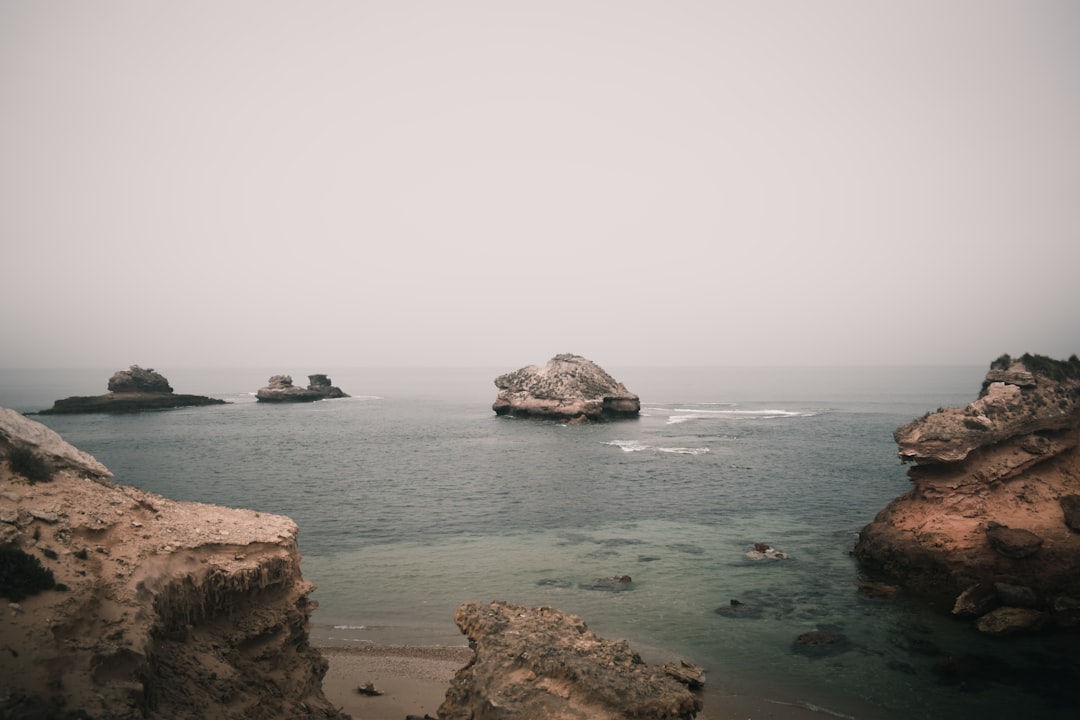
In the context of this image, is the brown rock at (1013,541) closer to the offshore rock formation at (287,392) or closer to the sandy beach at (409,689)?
the sandy beach at (409,689)

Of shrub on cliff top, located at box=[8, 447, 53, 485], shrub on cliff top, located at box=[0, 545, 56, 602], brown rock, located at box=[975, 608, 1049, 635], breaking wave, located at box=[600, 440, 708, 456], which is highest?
shrub on cliff top, located at box=[8, 447, 53, 485]

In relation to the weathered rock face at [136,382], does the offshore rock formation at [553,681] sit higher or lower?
lower

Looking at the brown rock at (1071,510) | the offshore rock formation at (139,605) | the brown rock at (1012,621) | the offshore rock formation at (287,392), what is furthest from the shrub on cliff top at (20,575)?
the offshore rock formation at (287,392)

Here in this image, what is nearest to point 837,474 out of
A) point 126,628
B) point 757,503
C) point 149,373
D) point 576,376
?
point 757,503

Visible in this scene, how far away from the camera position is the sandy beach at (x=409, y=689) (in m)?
13.9

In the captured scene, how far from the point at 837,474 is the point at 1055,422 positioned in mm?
25070

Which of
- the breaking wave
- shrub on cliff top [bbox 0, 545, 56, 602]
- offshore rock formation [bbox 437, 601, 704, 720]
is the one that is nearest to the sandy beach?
offshore rock formation [bbox 437, 601, 704, 720]

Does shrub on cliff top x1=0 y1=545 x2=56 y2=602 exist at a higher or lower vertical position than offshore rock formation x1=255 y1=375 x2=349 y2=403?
higher

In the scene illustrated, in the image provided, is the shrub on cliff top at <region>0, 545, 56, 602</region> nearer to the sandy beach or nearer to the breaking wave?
the sandy beach

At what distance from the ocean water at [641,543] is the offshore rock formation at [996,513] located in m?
1.52

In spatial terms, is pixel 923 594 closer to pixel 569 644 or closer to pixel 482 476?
pixel 569 644

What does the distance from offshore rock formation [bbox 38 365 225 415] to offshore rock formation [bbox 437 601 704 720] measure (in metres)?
114

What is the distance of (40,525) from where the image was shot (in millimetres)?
9273

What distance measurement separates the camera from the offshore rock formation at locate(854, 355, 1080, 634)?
730 inches
